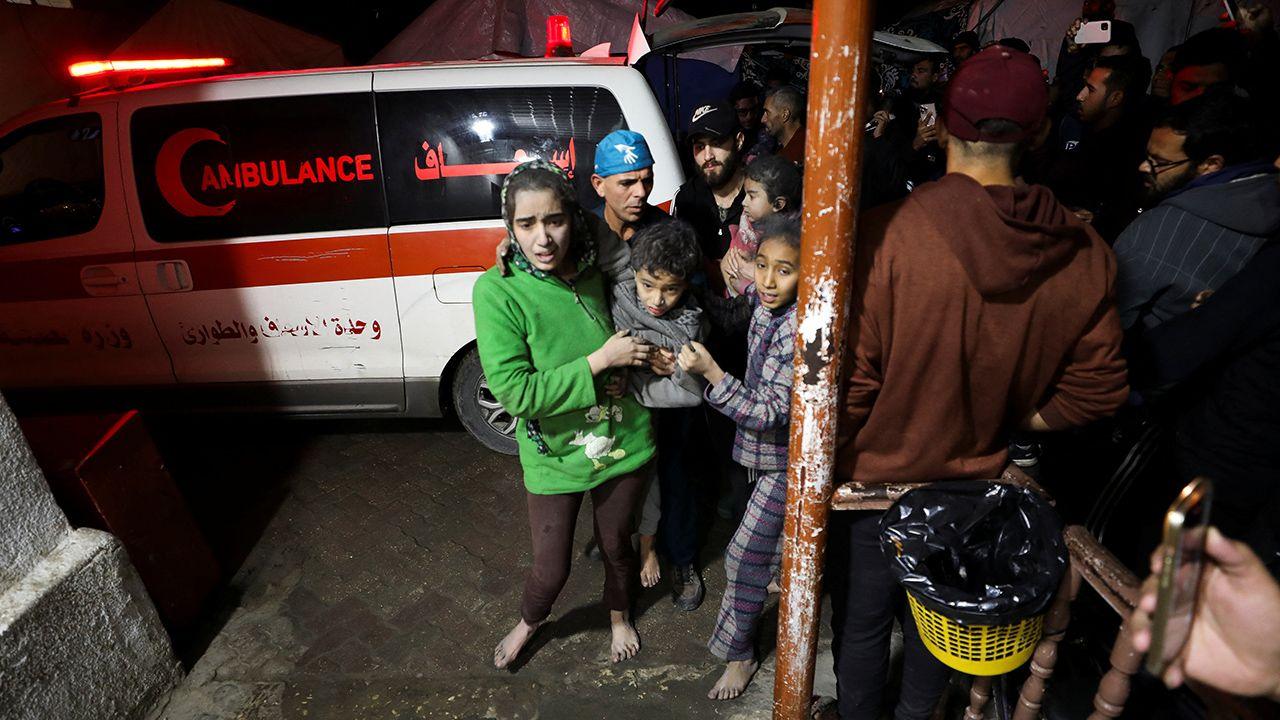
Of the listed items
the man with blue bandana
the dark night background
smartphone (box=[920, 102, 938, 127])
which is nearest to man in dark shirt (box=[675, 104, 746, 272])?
the man with blue bandana

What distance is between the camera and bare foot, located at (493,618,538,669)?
262cm

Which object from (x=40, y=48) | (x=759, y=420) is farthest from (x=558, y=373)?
(x=40, y=48)

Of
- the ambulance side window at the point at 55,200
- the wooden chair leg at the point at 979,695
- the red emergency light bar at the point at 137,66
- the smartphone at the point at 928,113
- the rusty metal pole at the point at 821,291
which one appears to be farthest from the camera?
the smartphone at the point at 928,113

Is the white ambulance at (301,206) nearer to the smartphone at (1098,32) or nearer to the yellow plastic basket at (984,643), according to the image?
the yellow plastic basket at (984,643)

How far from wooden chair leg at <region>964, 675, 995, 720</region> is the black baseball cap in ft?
8.47

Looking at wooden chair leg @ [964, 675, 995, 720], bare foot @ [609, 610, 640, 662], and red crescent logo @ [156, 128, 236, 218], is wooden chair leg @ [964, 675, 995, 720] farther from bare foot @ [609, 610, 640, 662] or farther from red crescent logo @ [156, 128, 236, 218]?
red crescent logo @ [156, 128, 236, 218]

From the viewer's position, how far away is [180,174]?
358 cm

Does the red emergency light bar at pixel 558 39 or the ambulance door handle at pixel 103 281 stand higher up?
the red emergency light bar at pixel 558 39

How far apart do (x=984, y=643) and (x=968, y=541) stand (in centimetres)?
24

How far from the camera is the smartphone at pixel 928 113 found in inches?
213

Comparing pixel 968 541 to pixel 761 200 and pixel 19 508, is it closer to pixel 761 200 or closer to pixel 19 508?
pixel 761 200

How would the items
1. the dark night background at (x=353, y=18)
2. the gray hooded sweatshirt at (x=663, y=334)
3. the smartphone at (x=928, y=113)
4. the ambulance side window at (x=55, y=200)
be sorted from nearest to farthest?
the gray hooded sweatshirt at (x=663, y=334) → the ambulance side window at (x=55, y=200) → the smartphone at (x=928, y=113) → the dark night background at (x=353, y=18)

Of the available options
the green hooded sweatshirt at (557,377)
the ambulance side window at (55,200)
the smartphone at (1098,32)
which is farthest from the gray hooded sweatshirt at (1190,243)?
the ambulance side window at (55,200)

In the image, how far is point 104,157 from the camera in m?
3.59
